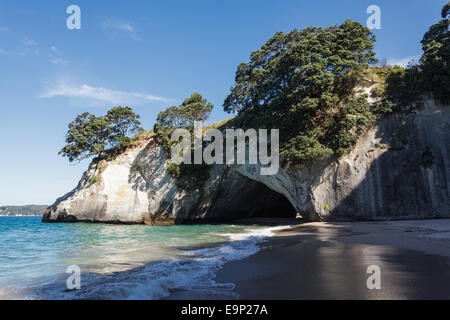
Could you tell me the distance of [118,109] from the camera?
1151 inches

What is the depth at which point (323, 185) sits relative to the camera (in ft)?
56.1

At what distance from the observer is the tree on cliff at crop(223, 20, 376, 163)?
1648 centimetres

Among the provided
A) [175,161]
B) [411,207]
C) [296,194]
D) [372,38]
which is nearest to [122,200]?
[175,161]

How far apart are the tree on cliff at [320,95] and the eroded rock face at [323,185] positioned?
1.49m

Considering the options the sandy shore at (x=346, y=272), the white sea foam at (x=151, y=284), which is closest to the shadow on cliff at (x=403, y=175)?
the sandy shore at (x=346, y=272)

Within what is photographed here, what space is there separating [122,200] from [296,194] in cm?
1826

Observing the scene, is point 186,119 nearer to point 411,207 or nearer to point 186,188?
point 186,188

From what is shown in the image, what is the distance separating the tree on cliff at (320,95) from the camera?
54.1 feet

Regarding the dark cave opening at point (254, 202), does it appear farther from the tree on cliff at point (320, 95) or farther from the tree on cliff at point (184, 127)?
the tree on cliff at point (320, 95)
